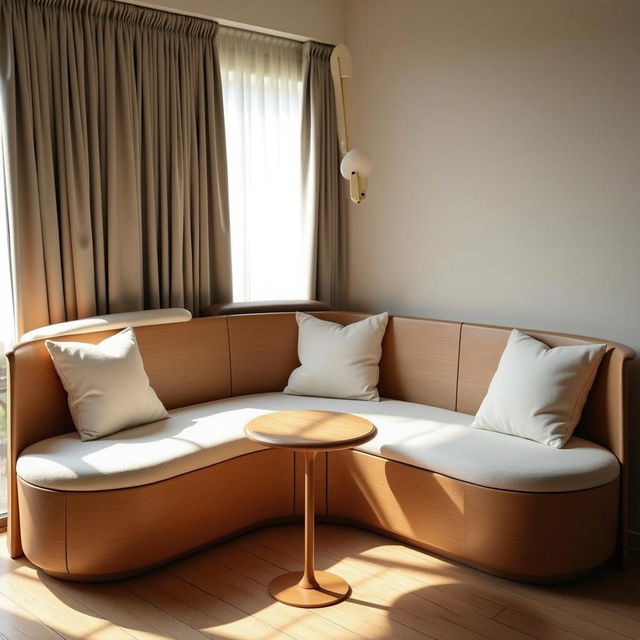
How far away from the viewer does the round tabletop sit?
7.94 ft

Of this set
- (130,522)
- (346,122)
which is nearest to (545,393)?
(346,122)

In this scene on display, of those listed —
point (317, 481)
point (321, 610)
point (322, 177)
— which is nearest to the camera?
point (321, 610)

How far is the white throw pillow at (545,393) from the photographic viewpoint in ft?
9.23

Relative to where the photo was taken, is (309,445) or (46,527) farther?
(46,527)

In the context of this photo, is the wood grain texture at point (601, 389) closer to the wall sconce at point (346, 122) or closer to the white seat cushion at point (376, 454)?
the white seat cushion at point (376, 454)

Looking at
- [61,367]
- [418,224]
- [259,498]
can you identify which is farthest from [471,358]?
[61,367]

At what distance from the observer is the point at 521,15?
329 centimetres

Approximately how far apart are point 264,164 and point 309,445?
208cm

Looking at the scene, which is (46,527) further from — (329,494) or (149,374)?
(329,494)

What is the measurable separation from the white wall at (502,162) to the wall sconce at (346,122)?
117 cm

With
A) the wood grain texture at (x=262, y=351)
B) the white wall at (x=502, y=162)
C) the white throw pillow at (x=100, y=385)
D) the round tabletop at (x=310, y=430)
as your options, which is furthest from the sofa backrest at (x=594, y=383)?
the white throw pillow at (x=100, y=385)

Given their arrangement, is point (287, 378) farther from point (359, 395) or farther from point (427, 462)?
point (427, 462)

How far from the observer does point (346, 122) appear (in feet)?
7.68

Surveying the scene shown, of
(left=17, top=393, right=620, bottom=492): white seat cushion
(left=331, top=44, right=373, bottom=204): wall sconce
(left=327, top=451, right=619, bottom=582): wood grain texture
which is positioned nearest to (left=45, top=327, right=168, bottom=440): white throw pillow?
(left=17, top=393, right=620, bottom=492): white seat cushion
